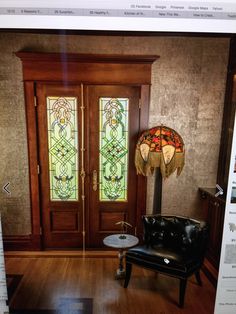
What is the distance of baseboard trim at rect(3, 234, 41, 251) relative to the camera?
5.70 ft

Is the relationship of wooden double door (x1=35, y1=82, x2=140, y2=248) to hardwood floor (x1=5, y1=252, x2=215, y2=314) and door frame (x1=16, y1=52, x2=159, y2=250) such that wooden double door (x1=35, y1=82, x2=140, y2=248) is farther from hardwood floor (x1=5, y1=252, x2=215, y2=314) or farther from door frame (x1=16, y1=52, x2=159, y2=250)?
hardwood floor (x1=5, y1=252, x2=215, y2=314)

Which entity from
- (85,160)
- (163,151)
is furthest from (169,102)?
(85,160)

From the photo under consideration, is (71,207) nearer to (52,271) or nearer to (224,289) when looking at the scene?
(52,271)

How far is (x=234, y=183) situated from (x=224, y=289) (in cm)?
33

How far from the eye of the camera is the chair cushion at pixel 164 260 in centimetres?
125

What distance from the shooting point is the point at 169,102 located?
5.35 feet

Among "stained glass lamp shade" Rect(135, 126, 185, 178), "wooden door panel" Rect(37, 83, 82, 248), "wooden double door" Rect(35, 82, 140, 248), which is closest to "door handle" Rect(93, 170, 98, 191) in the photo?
"wooden double door" Rect(35, 82, 140, 248)

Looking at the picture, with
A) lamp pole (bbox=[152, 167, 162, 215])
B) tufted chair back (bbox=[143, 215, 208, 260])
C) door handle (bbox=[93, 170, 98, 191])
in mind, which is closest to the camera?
tufted chair back (bbox=[143, 215, 208, 260])

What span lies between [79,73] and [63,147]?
0.55 metres

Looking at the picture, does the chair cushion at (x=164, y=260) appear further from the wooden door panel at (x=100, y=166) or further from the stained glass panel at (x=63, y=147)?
the stained glass panel at (x=63, y=147)

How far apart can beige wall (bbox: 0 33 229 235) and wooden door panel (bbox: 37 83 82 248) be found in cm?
14

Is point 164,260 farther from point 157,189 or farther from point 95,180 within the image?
point 95,180

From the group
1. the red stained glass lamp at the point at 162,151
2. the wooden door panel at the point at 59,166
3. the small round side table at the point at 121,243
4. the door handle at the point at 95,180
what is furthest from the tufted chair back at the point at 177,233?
the wooden door panel at the point at 59,166

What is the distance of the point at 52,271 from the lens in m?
1.50
